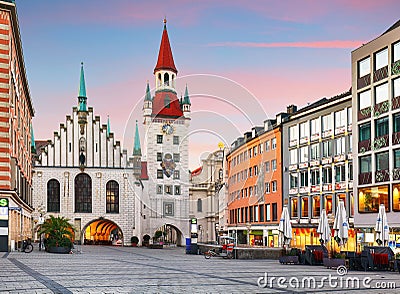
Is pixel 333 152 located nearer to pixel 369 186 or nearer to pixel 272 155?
pixel 369 186

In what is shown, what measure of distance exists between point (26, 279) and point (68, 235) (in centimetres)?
2891

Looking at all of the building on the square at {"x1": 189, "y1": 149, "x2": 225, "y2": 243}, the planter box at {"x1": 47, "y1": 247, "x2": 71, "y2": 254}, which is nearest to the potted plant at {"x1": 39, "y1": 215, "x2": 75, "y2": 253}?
the planter box at {"x1": 47, "y1": 247, "x2": 71, "y2": 254}

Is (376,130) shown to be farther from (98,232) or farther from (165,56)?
(98,232)

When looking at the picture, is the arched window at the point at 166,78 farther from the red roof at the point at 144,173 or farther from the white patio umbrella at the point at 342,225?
the white patio umbrella at the point at 342,225

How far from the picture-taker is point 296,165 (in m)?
65.6

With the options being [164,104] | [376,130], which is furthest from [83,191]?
[376,130]

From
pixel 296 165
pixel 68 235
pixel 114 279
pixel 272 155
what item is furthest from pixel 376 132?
pixel 114 279

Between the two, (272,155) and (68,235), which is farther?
(272,155)

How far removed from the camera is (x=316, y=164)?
202 feet

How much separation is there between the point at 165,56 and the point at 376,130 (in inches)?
1574

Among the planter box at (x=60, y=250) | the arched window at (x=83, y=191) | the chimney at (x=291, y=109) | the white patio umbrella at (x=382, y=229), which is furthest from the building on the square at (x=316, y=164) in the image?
the arched window at (x=83, y=191)

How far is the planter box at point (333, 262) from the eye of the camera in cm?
3111

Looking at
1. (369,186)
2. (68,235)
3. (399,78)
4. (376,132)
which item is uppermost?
(399,78)

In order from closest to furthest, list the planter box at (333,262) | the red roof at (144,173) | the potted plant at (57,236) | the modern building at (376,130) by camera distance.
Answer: the planter box at (333,262), the potted plant at (57,236), the modern building at (376,130), the red roof at (144,173)
